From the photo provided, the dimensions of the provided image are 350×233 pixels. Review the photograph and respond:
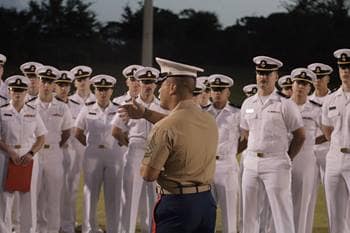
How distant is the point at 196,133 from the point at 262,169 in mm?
2741

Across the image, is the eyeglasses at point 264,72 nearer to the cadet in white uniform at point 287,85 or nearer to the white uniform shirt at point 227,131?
the white uniform shirt at point 227,131

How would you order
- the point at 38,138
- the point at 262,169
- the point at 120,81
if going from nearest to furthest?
the point at 262,169 < the point at 38,138 < the point at 120,81

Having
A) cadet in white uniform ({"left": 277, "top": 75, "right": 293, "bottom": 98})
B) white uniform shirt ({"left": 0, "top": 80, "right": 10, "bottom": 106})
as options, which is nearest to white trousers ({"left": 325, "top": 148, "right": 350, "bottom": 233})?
cadet in white uniform ({"left": 277, "top": 75, "right": 293, "bottom": 98})

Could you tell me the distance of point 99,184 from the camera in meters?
8.56

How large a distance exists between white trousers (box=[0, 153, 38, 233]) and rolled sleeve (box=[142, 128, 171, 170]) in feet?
11.6

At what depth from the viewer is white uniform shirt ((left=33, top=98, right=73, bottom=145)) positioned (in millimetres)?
8586

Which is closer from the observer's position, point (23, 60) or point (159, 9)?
point (23, 60)

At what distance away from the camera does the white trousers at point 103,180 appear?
8.48m

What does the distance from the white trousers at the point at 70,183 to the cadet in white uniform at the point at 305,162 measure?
101 inches

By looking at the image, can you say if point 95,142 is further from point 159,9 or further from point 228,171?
point 159,9

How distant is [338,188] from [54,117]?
10.4 feet

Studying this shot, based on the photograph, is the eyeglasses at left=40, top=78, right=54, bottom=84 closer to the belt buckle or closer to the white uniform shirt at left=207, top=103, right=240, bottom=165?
the white uniform shirt at left=207, top=103, right=240, bottom=165

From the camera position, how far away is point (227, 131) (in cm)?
810

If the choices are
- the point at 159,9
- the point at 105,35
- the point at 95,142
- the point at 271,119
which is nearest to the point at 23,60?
the point at 105,35
